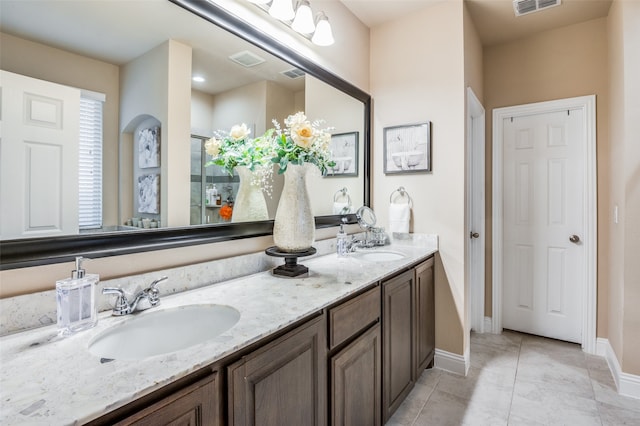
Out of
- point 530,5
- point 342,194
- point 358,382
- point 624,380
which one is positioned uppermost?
point 530,5

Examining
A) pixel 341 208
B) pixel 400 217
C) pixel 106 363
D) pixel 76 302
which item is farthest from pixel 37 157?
pixel 400 217

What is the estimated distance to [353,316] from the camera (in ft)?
4.42

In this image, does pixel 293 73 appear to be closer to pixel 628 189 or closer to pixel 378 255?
pixel 378 255

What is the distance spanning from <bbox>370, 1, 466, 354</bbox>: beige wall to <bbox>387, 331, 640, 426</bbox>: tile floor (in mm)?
285

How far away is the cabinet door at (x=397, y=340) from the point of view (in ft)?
5.32

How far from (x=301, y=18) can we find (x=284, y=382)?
1.82m

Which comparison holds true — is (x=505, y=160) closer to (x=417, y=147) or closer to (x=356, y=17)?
(x=417, y=147)

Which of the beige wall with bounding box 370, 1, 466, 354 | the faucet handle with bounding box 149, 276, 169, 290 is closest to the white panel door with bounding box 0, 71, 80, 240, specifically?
the faucet handle with bounding box 149, 276, 169, 290

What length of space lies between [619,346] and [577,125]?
1711 millimetres

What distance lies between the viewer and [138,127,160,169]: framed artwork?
3.85ft

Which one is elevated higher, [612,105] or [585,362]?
[612,105]

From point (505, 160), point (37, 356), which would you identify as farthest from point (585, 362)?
point (37, 356)

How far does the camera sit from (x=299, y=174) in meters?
1.56

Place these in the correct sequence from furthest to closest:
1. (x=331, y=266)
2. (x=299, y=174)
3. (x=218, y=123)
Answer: (x=331, y=266) → (x=299, y=174) → (x=218, y=123)
